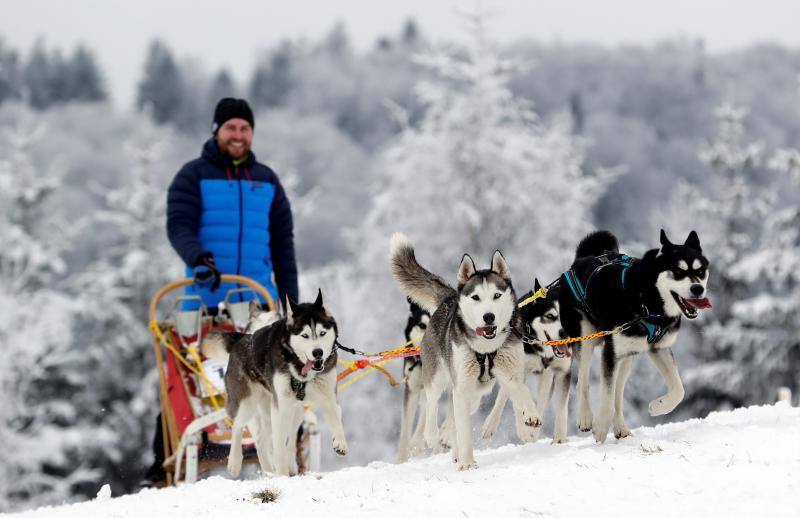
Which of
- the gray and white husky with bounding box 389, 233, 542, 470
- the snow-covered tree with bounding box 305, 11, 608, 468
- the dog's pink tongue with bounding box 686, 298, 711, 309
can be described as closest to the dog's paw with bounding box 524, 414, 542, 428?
the gray and white husky with bounding box 389, 233, 542, 470

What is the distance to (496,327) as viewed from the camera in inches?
172

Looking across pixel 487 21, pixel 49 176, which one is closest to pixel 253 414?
pixel 487 21

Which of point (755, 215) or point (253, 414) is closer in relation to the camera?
point (253, 414)

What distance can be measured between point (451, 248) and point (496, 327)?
13.6 m

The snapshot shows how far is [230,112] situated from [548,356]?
324cm

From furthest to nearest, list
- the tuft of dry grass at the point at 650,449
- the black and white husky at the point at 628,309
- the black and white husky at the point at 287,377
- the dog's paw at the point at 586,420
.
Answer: the dog's paw at the point at 586,420 → the black and white husky at the point at 287,377 → the black and white husky at the point at 628,309 → the tuft of dry grass at the point at 650,449

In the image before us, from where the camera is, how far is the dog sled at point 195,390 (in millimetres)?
5953

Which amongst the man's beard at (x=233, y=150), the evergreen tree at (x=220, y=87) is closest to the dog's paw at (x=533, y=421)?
the man's beard at (x=233, y=150)

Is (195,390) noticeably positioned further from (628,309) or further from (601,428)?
(628,309)

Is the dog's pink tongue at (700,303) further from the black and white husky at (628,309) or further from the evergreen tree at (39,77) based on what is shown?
the evergreen tree at (39,77)

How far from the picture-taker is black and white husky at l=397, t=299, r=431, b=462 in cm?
580

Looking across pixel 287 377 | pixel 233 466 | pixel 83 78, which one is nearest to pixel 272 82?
pixel 83 78

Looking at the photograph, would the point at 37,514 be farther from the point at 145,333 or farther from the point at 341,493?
the point at 145,333

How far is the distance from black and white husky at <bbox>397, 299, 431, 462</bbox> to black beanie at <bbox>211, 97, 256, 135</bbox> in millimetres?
2099
